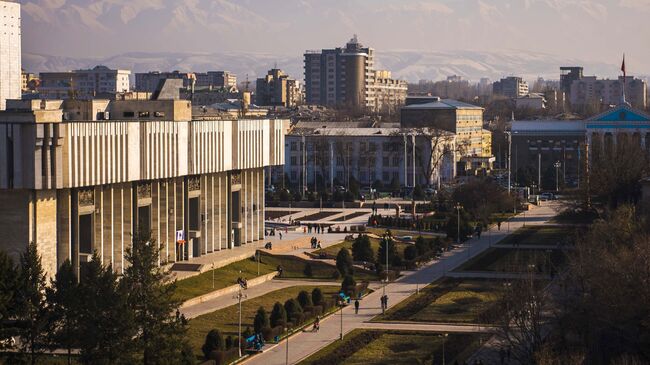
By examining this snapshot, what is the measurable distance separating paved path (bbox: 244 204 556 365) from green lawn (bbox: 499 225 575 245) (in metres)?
0.80

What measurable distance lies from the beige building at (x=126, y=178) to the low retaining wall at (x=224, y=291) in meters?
2.51

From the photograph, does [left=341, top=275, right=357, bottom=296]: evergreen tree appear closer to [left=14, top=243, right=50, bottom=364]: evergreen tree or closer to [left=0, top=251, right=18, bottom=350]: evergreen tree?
[left=14, top=243, right=50, bottom=364]: evergreen tree

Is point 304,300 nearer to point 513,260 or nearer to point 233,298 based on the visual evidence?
point 233,298

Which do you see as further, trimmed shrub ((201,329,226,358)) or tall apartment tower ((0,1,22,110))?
tall apartment tower ((0,1,22,110))

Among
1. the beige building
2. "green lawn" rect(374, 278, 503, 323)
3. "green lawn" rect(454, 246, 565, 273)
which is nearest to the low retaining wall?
the beige building

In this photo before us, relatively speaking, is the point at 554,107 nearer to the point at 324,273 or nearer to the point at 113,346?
the point at 324,273

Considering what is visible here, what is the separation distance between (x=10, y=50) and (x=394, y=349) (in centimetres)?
5853

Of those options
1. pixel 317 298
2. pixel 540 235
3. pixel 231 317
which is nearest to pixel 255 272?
pixel 317 298

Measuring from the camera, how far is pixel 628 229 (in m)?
50.5

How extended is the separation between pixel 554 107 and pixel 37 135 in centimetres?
14792

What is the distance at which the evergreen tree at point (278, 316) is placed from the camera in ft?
148

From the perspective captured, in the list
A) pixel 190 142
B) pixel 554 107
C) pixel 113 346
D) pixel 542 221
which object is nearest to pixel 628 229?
pixel 190 142

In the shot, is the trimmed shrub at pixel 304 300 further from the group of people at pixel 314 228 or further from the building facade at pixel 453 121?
the building facade at pixel 453 121

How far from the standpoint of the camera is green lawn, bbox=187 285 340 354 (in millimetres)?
43438
